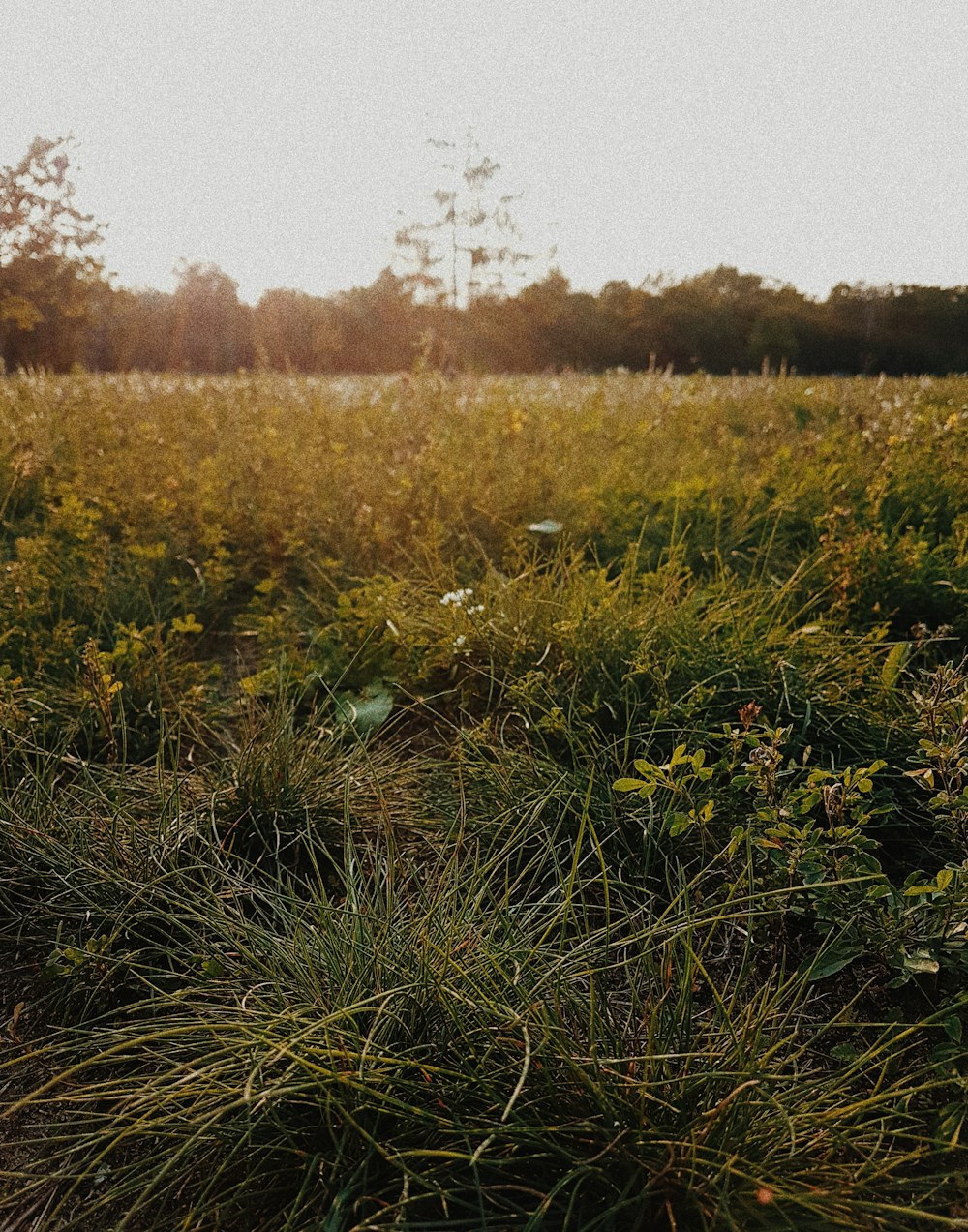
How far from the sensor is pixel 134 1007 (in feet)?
4.23

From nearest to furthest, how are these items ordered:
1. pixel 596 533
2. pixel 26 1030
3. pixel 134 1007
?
pixel 134 1007 < pixel 26 1030 < pixel 596 533

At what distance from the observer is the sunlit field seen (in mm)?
1068

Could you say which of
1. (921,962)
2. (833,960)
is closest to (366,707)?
(833,960)

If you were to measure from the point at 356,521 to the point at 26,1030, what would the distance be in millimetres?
2400

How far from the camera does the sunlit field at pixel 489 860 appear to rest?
107cm

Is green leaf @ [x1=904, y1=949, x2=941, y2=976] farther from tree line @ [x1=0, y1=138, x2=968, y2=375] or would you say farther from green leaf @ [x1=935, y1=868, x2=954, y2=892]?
tree line @ [x1=0, y1=138, x2=968, y2=375]

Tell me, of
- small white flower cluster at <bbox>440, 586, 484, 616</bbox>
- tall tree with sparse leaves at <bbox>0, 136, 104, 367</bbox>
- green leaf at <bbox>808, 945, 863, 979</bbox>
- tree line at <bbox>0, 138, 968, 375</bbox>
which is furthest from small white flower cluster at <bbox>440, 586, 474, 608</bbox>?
tree line at <bbox>0, 138, 968, 375</bbox>

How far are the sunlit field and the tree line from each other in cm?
2313

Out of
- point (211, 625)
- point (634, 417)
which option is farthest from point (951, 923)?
point (634, 417)

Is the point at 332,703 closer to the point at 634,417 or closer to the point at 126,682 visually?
the point at 126,682

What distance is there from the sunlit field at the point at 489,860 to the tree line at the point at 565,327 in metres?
23.1

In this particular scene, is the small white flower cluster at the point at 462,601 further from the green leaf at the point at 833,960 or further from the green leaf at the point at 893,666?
the green leaf at the point at 833,960

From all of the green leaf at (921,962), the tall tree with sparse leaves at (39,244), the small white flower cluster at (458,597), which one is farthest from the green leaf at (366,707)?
the tall tree with sparse leaves at (39,244)

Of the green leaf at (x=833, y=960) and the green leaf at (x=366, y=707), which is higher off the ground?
the green leaf at (x=366, y=707)
